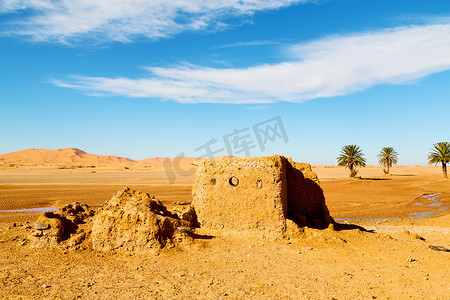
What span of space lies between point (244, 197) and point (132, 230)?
3.63m

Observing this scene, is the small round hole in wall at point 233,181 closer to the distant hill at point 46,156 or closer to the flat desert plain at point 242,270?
the flat desert plain at point 242,270

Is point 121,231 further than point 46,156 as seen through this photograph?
No

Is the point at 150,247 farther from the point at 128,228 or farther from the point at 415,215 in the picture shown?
the point at 415,215

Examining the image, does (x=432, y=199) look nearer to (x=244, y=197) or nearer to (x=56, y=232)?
(x=244, y=197)

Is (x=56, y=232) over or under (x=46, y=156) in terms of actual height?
under

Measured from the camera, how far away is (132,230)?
29.9 ft

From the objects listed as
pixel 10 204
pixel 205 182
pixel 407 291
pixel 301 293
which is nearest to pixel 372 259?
pixel 407 291

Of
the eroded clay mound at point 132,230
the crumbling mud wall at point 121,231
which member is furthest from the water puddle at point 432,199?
the eroded clay mound at point 132,230

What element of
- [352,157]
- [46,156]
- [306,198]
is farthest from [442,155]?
[46,156]

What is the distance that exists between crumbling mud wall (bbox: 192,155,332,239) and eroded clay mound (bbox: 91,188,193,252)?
62.9 inches

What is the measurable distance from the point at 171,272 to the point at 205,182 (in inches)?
147

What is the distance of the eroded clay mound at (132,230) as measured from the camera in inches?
354

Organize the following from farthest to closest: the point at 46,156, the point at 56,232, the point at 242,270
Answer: the point at 46,156 → the point at 56,232 → the point at 242,270

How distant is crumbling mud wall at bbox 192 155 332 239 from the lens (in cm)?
1013
